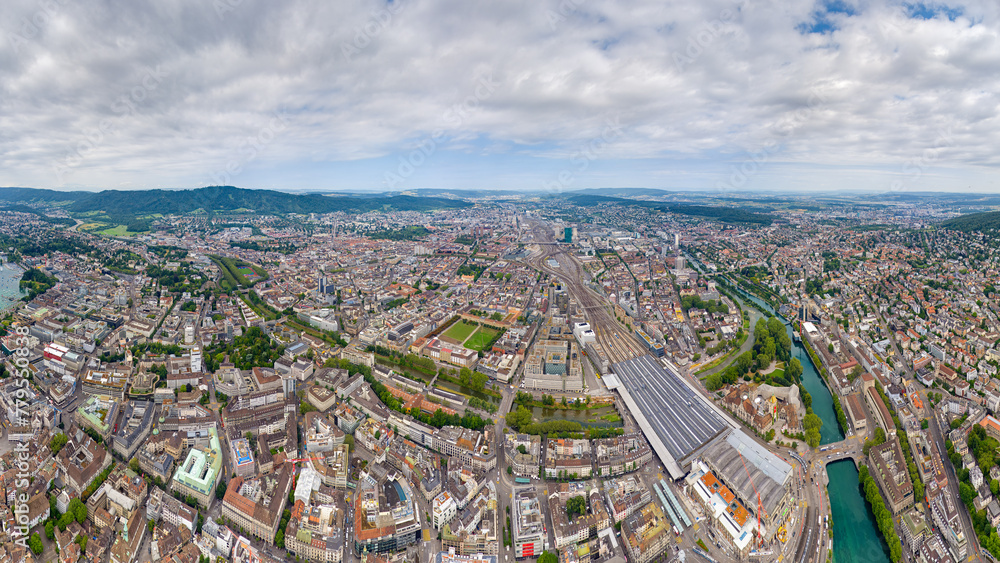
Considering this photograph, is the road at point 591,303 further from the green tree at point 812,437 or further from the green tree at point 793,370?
the green tree at point 812,437

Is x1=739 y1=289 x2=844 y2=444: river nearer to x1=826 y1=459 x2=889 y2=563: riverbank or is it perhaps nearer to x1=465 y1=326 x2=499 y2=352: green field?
x1=826 y1=459 x2=889 y2=563: riverbank

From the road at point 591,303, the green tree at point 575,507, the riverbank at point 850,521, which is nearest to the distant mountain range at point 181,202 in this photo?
the road at point 591,303

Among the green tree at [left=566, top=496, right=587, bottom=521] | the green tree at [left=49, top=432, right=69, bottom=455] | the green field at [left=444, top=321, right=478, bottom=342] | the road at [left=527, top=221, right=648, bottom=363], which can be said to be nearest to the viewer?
the green tree at [left=566, top=496, right=587, bottom=521]

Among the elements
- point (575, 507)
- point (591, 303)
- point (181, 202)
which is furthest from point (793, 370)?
point (181, 202)

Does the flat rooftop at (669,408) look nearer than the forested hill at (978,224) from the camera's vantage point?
Yes

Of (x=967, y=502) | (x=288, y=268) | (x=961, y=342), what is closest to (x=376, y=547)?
(x=967, y=502)

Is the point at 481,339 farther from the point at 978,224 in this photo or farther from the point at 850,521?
the point at 978,224

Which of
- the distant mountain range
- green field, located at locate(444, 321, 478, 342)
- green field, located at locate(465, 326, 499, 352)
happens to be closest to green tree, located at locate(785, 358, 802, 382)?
green field, located at locate(465, 326, 499, 352)

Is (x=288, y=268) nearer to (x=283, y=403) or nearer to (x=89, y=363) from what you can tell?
(x=89, y=363)
